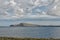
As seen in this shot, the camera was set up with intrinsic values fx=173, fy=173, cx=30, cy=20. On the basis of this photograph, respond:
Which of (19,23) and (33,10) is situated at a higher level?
(33,10)

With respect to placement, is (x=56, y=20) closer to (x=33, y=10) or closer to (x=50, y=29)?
(x=50, y=29)

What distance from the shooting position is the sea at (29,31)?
2.15 meters

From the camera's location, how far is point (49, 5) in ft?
7.38

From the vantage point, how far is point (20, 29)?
2.22 metres

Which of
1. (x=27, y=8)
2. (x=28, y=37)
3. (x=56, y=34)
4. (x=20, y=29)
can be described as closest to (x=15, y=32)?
(x=20, y=29)

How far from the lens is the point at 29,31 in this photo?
2.20 metres

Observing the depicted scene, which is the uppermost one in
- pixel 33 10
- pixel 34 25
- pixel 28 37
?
pixel 33 10

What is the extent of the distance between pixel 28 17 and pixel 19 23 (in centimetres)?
14

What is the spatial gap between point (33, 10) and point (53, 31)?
0.38m

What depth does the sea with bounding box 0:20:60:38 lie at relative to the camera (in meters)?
2.15

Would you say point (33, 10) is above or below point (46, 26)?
above

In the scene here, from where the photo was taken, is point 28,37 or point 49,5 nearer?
point 28,37

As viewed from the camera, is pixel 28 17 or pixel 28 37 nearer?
pixel 28 37

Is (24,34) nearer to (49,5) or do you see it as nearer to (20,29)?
(20,29)
